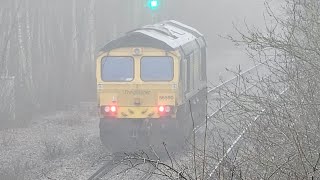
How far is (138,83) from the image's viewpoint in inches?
618

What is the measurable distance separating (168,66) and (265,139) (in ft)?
21.1

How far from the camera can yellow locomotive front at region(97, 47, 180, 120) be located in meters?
15.5

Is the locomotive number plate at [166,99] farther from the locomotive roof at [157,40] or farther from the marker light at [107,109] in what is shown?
the marker light at [107,109]

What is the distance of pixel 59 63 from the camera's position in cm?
2755

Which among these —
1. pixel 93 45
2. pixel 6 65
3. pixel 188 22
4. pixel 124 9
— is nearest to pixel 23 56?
pixel 6 65

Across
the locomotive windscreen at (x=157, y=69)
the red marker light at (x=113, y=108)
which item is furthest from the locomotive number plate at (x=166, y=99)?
the red marker light at (x=113, y=108)

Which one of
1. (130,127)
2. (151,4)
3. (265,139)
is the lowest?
(130,127)

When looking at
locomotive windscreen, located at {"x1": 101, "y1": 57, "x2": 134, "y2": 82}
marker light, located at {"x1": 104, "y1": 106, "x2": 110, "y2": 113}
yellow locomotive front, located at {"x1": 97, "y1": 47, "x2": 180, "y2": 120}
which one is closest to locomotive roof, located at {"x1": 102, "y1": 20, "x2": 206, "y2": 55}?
yellow locomotive front, located at {"x1": 97, "y1": 47, "x2": 180, "y2": 120}

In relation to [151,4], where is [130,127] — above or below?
below

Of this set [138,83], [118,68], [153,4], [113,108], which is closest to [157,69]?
[138,83]

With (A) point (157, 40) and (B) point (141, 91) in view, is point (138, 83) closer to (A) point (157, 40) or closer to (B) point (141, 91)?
(B) point (141, 91)

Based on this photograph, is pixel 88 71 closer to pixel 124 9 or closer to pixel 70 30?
pixel 70 30

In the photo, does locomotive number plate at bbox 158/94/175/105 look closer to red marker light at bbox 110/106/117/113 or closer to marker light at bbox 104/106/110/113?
red marker light at bbox 110/106/117/113

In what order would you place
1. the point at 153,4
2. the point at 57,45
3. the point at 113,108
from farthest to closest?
1. the point at 57,45
2. the point at 153,4
3. the point at 113,108
